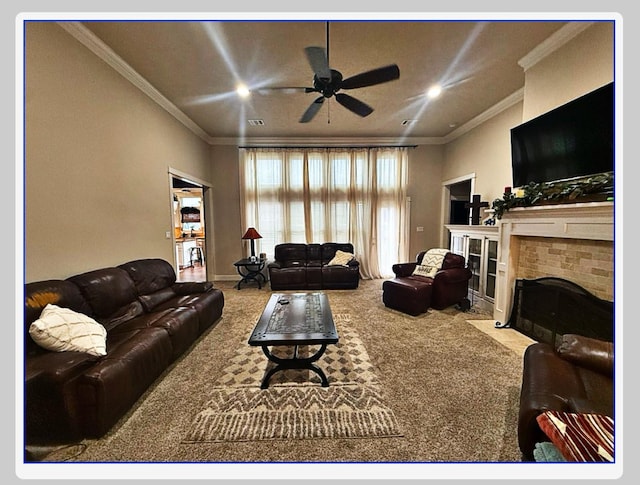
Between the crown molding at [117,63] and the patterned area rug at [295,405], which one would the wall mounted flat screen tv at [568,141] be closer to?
the patterned area rug at [295,405]

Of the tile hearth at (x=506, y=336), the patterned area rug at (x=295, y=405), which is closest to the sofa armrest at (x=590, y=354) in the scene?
the tile hearth at (x=506, y=336)

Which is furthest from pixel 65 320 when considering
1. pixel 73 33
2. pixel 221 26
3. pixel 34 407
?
pixel 221 26

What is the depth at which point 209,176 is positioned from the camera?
5.39m

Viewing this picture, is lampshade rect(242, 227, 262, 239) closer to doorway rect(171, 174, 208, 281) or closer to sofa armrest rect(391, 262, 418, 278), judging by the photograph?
sofa armrest rect(391, 262, 418, 278)

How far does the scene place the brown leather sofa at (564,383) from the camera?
112 centimetres

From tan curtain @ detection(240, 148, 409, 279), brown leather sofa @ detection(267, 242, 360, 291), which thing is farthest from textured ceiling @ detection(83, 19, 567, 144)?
brown leather sofa @ detection(267, 242, 360, 291)

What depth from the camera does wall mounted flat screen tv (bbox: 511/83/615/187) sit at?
1.88m

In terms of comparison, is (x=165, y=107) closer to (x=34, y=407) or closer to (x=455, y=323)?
(x=34, y=407)

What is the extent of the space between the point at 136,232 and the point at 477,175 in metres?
5.47

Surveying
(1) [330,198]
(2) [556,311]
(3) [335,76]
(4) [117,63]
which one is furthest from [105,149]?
(2) [556,311]

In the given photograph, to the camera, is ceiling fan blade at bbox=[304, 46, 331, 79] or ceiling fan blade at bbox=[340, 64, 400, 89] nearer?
ceiling fan blade at bbox=[304, 46, 331, 79]

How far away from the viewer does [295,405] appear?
5.59ft

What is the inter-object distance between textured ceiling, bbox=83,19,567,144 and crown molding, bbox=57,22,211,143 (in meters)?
0.05

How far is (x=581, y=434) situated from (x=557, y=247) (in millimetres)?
2251
